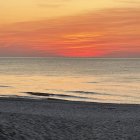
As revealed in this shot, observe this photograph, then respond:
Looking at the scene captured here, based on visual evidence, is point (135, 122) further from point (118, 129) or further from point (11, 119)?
point (11, 119)

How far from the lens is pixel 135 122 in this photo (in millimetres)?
19922

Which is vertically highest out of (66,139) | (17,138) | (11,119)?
(11,119)

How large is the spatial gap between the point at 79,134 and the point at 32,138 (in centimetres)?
255

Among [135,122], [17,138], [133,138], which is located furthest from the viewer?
[135,122]

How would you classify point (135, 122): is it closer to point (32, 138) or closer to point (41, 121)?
point (41, 121)

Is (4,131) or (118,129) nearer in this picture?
(4,131)

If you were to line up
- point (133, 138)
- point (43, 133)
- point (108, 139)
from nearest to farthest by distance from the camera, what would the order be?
point (43, 133)
point (108, 139)
point (133, 138)

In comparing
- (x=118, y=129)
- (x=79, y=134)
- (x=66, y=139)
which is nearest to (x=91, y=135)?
(x=79, y=134)

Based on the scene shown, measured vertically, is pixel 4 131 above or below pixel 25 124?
below

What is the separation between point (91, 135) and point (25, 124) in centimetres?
253

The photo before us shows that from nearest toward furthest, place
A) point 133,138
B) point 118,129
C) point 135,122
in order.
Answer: point 133,138 → point 118,129 → point 135,122

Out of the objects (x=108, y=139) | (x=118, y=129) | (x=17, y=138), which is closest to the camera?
(x=17, y=138)

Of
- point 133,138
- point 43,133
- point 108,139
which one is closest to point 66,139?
point 43,133

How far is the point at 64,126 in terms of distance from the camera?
14.9 meters
